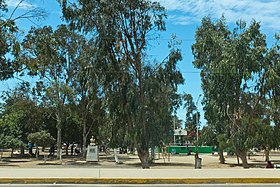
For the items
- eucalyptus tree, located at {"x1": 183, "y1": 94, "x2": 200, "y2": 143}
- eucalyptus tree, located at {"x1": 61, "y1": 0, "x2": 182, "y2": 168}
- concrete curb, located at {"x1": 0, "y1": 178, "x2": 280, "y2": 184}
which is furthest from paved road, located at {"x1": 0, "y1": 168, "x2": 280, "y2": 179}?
eucalyptus tree, located at {"x1": 183, "y1": 94, "x2": 200, "y2": 143}

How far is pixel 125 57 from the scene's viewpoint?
36125mm

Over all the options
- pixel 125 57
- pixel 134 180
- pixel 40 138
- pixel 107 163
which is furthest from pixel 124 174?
pixel 40 138

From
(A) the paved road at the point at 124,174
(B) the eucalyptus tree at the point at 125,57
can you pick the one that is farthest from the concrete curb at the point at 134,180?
(B) the eucalyptus tree at the point at 125,57

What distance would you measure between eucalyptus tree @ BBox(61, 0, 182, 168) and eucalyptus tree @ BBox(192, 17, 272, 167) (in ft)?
17.5

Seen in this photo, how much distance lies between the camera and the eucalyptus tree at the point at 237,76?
3731 cm

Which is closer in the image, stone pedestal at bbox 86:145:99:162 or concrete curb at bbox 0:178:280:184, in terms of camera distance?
concrete curb at bbox 0:178:280:184

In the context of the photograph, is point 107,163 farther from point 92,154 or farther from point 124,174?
point 124,174

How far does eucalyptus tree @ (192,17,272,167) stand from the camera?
122 feet

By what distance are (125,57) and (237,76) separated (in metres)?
11.9

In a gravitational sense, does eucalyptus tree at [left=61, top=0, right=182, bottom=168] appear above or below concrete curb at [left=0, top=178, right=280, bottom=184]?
above

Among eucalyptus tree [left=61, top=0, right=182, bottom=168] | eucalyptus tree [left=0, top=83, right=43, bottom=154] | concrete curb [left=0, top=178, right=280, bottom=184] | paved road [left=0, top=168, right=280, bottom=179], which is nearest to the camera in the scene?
concrete curb [left=0, top=178, right=280, bottom=184]

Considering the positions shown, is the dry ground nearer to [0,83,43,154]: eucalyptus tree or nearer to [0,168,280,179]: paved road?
[0,83,43,154]: eucalyptus tree

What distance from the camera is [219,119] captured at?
136 ft

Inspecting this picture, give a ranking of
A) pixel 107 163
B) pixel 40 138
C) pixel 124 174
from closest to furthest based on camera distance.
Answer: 1. pixel 124 174
2. pixel 107 163
3. pixel 40 138
